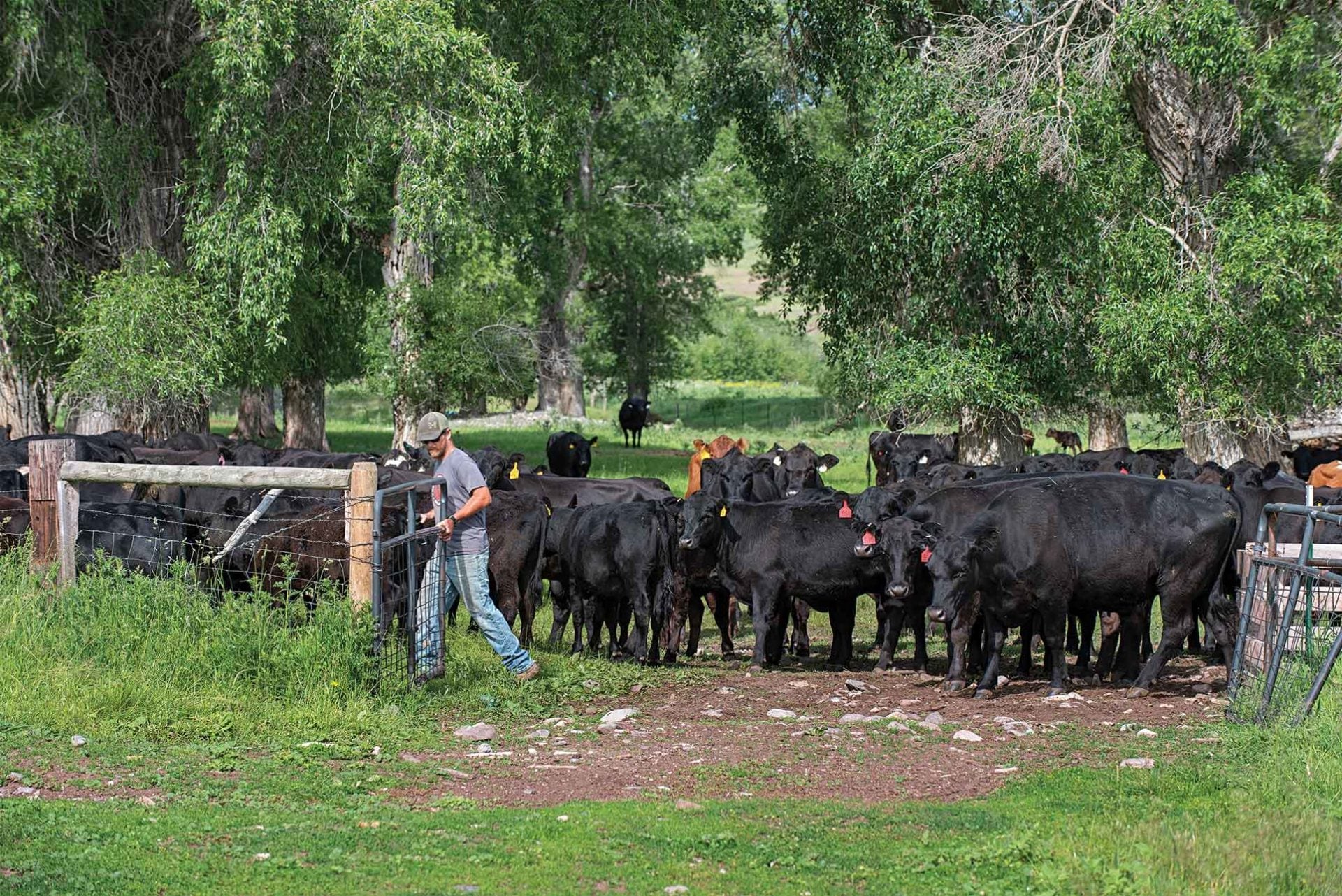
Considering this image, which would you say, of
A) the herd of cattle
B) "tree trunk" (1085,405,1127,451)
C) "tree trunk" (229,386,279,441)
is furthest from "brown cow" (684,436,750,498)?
"tree trunk" (229,386,279,441)

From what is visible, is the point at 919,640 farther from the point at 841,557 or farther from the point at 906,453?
the point at 906,453

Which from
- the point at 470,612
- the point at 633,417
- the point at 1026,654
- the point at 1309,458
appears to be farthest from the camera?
the point at 633,417

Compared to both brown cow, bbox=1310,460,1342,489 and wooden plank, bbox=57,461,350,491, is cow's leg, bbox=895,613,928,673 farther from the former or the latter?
brown cow, bbox=1310,460,1342,489

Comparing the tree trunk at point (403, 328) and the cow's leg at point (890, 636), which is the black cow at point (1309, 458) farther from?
the tree trunk at point (403, 328)

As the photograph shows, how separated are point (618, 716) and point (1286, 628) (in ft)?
14.0

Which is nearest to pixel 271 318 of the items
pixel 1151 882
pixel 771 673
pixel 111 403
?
pixel 111 403

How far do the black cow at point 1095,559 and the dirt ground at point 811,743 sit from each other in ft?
1.83

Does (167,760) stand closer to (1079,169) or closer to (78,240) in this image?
(1079,169)

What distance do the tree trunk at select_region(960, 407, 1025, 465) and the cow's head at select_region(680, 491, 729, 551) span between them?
A: 11.1m

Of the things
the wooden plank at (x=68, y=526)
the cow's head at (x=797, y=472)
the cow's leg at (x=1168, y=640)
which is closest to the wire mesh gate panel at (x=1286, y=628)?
the cow's leg at (x=1168, y=640)

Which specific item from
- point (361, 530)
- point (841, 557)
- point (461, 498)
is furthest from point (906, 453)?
point (361, 530)

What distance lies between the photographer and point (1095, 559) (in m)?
11.9

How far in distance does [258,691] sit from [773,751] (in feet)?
11.1

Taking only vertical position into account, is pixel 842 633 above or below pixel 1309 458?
below
